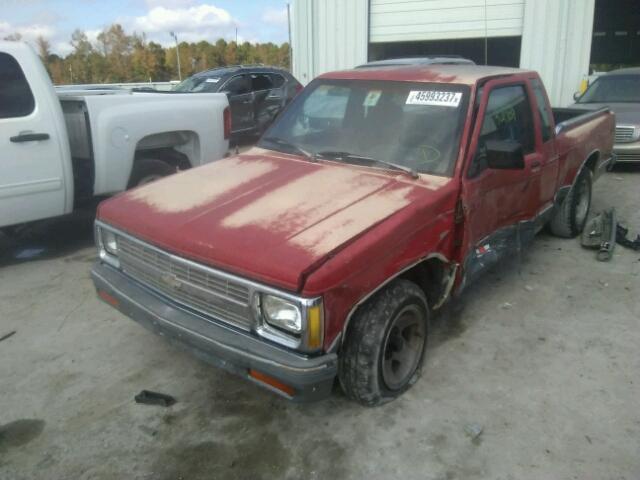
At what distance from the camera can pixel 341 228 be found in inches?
104

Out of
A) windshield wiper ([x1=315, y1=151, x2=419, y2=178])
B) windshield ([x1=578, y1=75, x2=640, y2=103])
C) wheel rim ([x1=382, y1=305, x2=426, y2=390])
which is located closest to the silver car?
windshield ([x1=578, y1=75, x2=640, y2=103])

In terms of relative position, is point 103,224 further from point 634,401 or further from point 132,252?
point 634,401

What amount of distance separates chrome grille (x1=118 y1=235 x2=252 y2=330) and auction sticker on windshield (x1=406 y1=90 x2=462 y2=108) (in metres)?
1.81

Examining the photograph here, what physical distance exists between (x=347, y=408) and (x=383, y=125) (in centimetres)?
179

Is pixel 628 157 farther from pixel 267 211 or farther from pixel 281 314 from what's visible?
pixel 281 314

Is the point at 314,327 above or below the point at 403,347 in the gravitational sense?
above

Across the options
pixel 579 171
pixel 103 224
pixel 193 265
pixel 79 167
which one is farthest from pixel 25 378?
pixel 579 171

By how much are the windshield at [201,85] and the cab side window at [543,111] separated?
769cm

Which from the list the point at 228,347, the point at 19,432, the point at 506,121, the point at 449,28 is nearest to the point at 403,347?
the point at 228,347

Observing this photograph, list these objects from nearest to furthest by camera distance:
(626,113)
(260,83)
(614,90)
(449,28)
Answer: (626,113)
(614,90)
(260,83)
(449,28)

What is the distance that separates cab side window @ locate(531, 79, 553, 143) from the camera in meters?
4.29

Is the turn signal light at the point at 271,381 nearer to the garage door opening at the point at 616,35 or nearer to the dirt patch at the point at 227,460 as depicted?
the dirt patch at the point at 227,460

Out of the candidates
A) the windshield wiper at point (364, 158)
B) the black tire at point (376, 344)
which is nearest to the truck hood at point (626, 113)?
the windshield wiper at point (364, 158)

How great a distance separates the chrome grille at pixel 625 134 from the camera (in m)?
8.16
